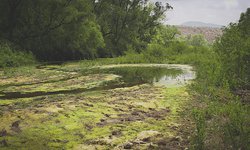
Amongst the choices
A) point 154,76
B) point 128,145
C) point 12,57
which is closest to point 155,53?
point 12,57

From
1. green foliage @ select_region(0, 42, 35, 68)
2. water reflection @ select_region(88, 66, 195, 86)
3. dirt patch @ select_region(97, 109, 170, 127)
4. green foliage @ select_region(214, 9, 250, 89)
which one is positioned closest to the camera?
dirt patch @ select_region(97, 109, 170, 127)

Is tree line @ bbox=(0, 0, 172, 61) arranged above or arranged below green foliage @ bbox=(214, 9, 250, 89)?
above

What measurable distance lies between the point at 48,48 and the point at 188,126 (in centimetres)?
2405

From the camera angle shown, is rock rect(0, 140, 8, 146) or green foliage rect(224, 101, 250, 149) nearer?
green foliage rect(224, 101, 250, 149)

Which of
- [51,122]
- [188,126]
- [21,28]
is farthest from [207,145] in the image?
[21,28]

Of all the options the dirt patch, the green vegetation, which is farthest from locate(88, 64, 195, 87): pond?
the dirt patch

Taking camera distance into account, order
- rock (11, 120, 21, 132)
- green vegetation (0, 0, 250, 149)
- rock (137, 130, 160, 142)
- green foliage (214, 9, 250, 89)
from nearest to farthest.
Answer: green vegetation (0, 0, 250, 149), rock (137, 130, 160, 142), rock (11, 120, 21, 132), green foliage (214, 9, 250, 89)

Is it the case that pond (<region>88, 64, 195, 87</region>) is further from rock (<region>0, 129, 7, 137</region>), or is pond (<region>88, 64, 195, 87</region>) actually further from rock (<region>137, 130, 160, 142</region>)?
rock (<region>0, 129, 7, 137</region>)

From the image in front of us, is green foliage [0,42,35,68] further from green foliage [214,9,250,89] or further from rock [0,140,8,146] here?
rock [0,140,8,146]

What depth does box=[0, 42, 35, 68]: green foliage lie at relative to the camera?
20.2 meters

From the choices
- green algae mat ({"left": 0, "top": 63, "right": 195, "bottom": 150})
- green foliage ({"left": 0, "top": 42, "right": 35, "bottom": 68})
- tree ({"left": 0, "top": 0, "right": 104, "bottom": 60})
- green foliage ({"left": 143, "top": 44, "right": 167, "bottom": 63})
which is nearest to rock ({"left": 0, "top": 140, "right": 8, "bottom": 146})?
green algae mat ({"left": 0, "top": 63, "right": 195, "bottom": 150})

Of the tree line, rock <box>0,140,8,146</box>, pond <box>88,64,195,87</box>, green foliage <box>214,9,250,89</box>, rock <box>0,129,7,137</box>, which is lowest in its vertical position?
rock <box>0,140,8,146</box>

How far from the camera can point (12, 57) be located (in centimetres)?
2131

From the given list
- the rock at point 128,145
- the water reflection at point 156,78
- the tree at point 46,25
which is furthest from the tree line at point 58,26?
the rock at point 128,145
